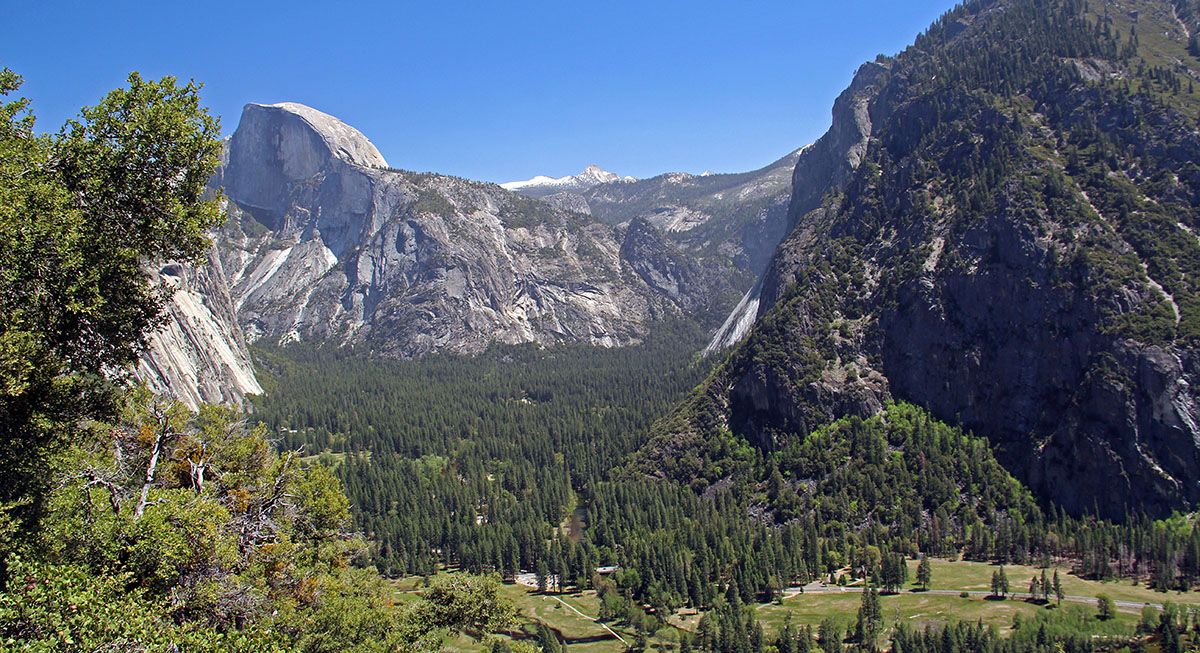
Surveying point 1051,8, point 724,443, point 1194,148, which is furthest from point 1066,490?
point 1051,8

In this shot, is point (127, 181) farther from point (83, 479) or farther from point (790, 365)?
point (790, 365)

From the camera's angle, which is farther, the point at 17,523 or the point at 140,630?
the point at 17,523

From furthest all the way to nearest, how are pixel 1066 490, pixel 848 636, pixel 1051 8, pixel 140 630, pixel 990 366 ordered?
pixel 1051 8 → pixel 990 366 → pixel 1066 490 → pixel 848 636 → pixel 140 630

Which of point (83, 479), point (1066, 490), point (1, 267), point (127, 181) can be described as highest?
point (127, 181)

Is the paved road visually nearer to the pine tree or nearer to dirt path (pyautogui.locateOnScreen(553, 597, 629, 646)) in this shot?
the pine tree

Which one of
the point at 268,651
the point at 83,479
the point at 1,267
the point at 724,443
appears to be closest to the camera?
the point at 268,651

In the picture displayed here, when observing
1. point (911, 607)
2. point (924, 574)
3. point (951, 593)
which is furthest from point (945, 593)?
point (911, 607)

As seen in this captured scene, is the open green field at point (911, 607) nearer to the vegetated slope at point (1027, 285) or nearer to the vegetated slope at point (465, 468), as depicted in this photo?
the vegetated slope at point (465, 468)
